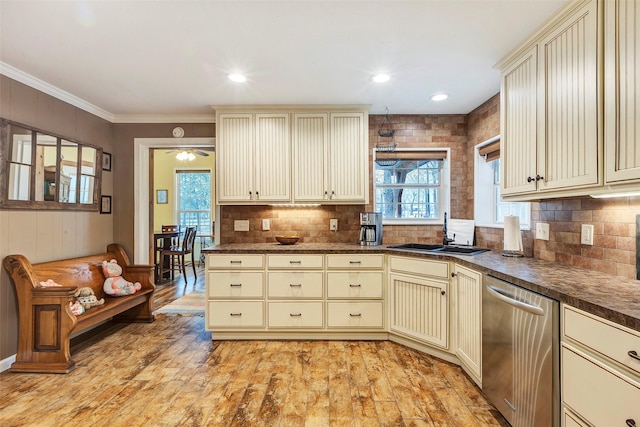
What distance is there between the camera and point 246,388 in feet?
7.39

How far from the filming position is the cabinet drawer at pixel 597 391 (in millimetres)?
1092

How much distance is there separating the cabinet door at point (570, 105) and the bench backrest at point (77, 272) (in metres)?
3.82

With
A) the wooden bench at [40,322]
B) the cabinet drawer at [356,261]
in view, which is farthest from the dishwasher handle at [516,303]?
the wooden bench at [40,322]

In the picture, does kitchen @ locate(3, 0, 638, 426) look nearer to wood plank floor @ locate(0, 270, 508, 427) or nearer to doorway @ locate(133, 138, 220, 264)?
doorway @ locate(133, 138, 220, 264)

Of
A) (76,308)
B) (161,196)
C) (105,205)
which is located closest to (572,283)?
(76,308)

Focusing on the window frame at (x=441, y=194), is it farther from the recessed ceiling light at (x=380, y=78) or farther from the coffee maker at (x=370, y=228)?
the recessed ceiling light at (x=380, y=78)

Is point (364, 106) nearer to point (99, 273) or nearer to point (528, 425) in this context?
point (528, 425)

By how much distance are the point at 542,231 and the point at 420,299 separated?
106 cm

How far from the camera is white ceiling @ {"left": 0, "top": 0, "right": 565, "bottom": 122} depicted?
1808 millimetres

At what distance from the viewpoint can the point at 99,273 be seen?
327 cm

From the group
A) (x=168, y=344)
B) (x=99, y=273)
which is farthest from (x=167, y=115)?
(x=168, y=344)

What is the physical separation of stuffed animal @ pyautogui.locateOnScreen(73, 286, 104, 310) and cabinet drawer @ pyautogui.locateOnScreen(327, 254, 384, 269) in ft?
7.02

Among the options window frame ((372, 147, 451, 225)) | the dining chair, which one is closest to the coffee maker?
window frame ((372, 147, 451, 225))

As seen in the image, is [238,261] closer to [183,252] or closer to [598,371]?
[598,371]
